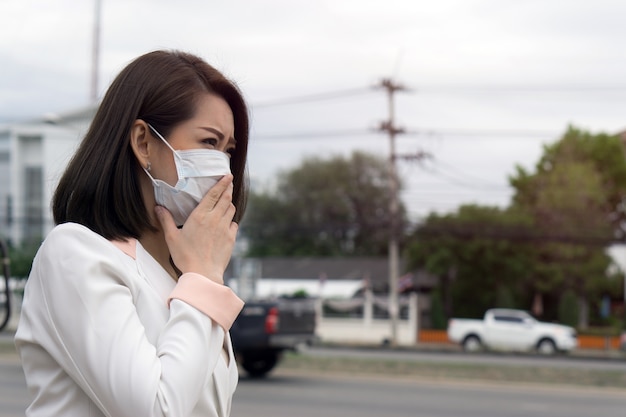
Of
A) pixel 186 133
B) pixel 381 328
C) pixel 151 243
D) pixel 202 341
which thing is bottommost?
pixel 381 328

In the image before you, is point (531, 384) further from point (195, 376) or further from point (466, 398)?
point (195, 376)

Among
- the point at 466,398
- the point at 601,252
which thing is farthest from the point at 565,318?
the point at 466,398

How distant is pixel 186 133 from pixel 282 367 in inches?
682

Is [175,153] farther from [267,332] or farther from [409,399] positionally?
[267,332]

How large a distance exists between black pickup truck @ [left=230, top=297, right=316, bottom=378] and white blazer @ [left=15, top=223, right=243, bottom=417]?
15109 millimetres

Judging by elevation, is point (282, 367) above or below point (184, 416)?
below

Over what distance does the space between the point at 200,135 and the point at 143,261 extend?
0.25m

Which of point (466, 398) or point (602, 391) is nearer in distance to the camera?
point (466, 398)

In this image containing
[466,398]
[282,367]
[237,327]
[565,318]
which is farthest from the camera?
[565,318]

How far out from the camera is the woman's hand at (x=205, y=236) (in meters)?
1.61

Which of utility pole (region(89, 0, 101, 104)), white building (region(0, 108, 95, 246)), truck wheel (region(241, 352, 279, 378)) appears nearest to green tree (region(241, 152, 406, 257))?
white building (region(0, 108, 95, 246))

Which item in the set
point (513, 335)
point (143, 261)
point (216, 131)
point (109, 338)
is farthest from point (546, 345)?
point (109, 338)

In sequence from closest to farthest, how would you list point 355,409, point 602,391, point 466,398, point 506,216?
point 355,409
point 466,398
point 602,391
point 506,216

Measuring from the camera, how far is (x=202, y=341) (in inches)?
58.4
